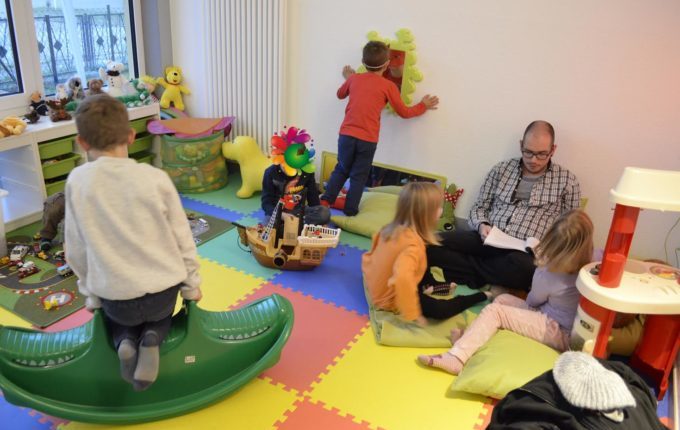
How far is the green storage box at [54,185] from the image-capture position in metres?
3.48

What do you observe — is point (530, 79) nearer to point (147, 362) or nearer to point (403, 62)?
point (403, 62)

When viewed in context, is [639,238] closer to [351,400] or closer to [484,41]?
[484,41]

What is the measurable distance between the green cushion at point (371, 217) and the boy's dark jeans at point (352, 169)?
0.07 metres

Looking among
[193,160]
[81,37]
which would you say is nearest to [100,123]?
[193,160]

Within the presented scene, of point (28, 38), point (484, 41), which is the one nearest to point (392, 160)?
point (484, 41)

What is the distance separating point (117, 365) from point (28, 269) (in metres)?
1.28

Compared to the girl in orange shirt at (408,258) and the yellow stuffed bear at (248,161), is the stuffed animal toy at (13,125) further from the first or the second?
the girl in orange shirt at (408,258)

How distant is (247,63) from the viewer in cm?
404

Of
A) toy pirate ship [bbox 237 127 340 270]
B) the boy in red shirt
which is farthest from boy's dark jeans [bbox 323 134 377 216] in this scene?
toy pirate ship [bbox 237 127 340 270]

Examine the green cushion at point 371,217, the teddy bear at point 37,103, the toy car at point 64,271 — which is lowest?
the toy car at point 64,271

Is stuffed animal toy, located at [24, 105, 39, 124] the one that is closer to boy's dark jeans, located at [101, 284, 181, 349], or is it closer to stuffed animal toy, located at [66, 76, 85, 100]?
stuffed animal toy, located at [66, 76, 85, 100]

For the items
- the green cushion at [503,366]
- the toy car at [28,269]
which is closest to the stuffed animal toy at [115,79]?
the toy car at [28,269]

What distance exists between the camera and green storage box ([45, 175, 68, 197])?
348 centimetres

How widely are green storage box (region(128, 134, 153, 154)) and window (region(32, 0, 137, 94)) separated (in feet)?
1.94
